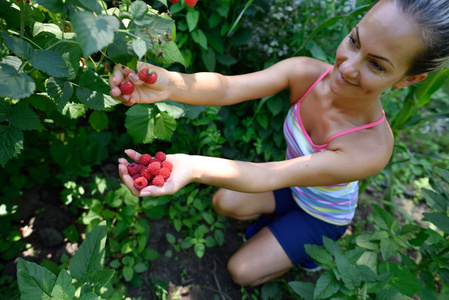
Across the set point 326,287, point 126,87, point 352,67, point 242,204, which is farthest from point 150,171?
point 242,204

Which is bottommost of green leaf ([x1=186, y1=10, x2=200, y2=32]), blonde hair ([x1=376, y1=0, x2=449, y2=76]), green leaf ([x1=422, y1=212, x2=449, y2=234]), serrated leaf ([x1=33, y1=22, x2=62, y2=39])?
green leaf ([x1=422, y1=212, x2=449, y2=234])

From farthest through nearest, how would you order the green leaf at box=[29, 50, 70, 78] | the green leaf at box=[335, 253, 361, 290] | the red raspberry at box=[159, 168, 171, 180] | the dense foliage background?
the green leaf at box=[335, 253, 361, 290] < the red raspberry at box=[159, 168, 171, 180] < the dense foliage background < the green leaf at box=[29, 50, 70, 78]

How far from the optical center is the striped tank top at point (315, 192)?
4.83 ft

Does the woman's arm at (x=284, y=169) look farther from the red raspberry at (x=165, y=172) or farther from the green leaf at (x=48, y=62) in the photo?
the green leaf at (x=48, y=62)

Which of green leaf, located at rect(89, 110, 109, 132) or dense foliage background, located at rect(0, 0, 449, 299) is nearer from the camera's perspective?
dense foliage background, located at rect(0, 0, 449, 299)

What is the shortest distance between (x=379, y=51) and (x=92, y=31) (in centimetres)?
86

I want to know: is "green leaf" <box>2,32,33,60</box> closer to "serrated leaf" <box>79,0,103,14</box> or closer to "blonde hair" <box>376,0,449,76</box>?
"serrated leaf" <box>79,0,103,14</box>

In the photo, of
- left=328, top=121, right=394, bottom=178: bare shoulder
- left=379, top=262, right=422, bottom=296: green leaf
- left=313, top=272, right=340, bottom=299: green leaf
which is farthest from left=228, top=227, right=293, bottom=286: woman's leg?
left=328, top=121, right=394, bottom=178: bare shoulder

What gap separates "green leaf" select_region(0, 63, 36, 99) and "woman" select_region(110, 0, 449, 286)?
0.29 meters

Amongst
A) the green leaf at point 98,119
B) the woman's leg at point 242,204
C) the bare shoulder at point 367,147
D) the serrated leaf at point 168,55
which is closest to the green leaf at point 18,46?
the serrated leaf at point 168,55

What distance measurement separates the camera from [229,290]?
1764 millimetres

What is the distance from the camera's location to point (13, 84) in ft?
2.16

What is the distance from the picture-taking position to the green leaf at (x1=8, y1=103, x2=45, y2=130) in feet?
3.00

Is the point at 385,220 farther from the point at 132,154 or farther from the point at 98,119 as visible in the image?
the point at 98,119
